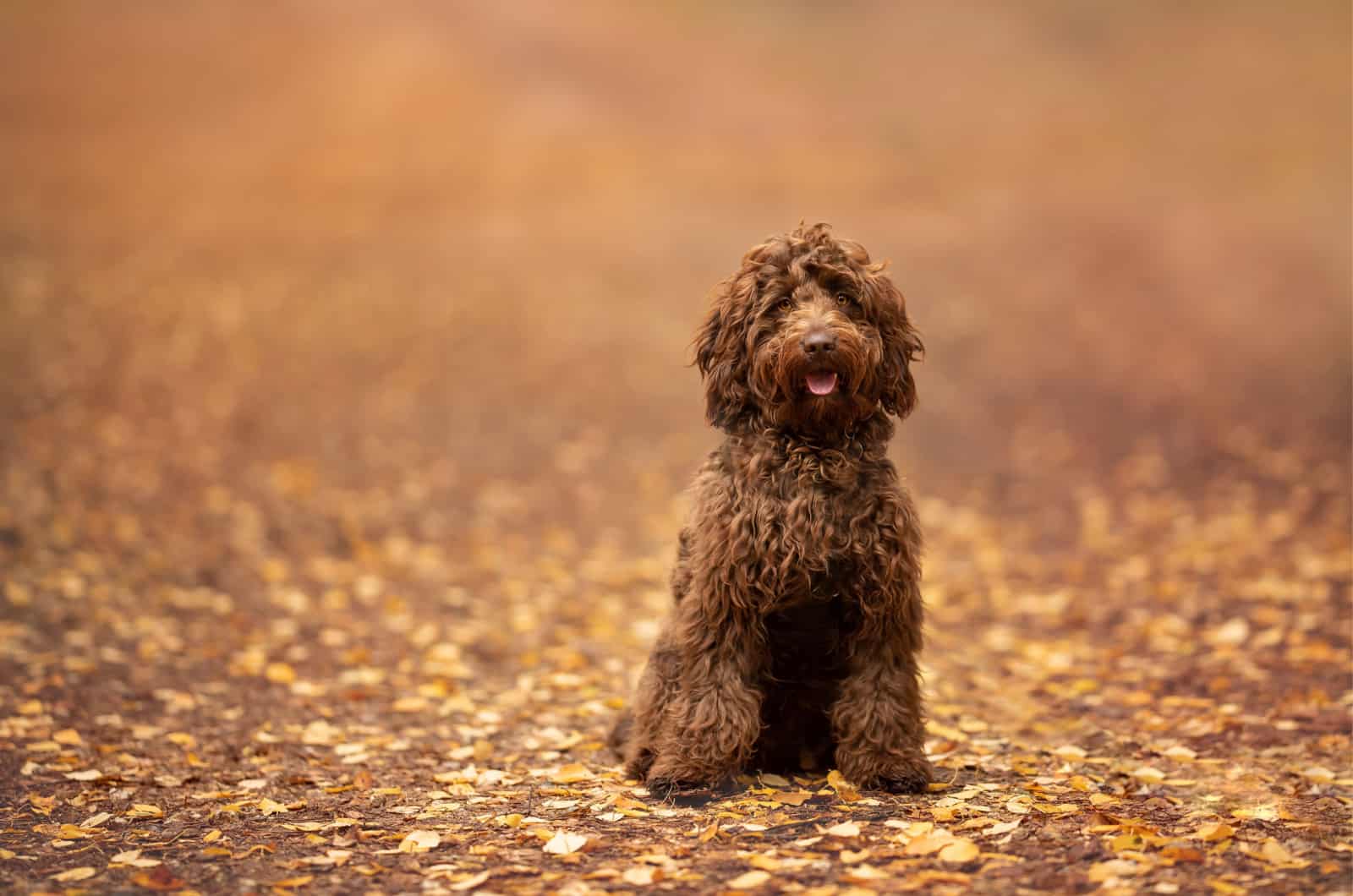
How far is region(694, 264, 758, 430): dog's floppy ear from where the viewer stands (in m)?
4.56

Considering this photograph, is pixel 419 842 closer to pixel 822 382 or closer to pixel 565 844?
pixel 565 844

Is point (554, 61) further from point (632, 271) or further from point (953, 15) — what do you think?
point (953, 15)

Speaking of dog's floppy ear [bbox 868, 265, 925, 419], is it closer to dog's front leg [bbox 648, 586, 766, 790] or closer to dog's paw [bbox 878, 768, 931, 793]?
dog's front leg [bbox 648, 586, 766, 790]

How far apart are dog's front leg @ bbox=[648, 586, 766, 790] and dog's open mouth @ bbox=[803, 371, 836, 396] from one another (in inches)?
33.6

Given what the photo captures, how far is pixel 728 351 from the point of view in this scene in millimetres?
4598

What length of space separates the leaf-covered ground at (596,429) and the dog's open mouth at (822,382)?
1552 millimetres

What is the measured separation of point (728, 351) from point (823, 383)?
1.42 ft

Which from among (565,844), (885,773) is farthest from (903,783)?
(565,844)

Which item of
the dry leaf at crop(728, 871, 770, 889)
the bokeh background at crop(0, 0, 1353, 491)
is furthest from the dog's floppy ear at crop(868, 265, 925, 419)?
the bokeh background at crop(0, 0, 1353, 491)

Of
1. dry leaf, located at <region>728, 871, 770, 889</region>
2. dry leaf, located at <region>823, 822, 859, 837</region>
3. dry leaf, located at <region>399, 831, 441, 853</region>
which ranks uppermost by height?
dry leaf, located at <region>823, 822, 859, 837</region>

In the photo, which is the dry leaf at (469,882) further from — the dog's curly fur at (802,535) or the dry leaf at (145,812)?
the dry leaf at (145,812)

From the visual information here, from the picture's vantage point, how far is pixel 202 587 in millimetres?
9102

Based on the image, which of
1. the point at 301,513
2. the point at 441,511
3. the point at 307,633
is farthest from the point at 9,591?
the point at 441,511

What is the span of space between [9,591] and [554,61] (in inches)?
505
